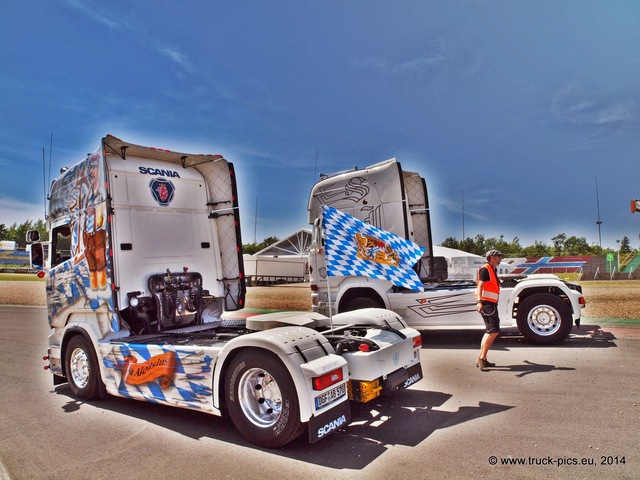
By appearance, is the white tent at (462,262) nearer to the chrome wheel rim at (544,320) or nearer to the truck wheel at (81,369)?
the chrome wheel rim at (544,320)

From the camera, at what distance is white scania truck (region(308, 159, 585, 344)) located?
29.2 feet

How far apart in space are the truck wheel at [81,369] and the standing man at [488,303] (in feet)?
17.4

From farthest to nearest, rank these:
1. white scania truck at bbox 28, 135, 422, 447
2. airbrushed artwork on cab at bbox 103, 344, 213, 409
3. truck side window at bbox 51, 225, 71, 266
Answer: truck side window at bbox 51, 225, 71, 266 → airbrushed artwork on cab at bbox 103, 344, 213, 409 → white scania truck at bbox 28, 135, 422, 447

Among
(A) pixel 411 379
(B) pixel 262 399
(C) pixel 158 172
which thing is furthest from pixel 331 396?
(C) pixel 158 172

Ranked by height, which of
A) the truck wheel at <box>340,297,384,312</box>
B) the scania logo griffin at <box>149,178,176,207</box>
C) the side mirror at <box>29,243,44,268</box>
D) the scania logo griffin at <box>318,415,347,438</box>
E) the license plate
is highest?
the scania logo griffin at <box>149,178,176,207</box>

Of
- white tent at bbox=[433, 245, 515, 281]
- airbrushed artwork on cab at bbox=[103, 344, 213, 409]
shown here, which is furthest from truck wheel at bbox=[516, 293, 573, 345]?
white tent at bbox=[433, 245, 515, 281]

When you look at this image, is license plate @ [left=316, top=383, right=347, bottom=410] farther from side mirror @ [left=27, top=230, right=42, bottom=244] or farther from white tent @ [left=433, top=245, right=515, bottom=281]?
white tent @ [left=433, top=245, right=515, bottom=281]

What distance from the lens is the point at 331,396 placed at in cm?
427

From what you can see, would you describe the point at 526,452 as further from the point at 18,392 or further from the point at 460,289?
the point at 18,392

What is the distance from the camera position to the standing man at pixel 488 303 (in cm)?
722

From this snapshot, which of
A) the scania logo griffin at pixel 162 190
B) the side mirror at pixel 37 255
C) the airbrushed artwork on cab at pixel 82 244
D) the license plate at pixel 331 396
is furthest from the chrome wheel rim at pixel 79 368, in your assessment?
the license plate at pixel 331 396

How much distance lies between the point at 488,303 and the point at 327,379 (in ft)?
12.9

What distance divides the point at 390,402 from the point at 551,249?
260 ft

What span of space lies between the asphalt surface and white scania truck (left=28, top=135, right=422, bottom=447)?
305mm
